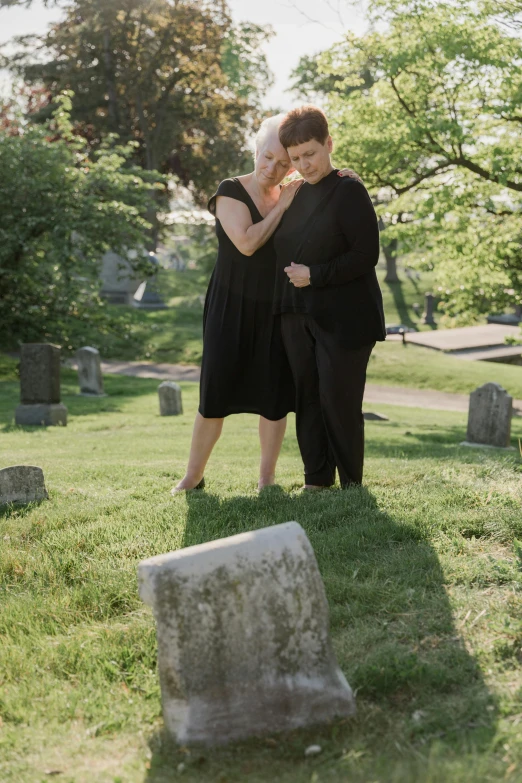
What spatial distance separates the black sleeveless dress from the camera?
5527 millimetres

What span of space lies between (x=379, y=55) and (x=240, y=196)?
36.1 ft

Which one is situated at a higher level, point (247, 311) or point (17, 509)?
point (247, 311)

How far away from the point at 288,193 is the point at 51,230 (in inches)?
642

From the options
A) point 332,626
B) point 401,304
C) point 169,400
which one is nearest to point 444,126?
point 169,400

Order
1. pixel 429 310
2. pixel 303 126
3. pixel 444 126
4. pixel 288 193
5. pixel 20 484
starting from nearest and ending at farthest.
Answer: pixel 303 126 → pixel 288 193 → pixel 20 484 → pixel 444 126 → pixel 429 310

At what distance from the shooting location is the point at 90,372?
60.6 feet

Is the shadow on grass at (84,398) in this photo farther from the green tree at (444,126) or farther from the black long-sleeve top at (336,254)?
the black long-sleeve top at (336,254)

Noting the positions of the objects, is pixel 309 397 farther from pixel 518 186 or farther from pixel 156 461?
pixel 518 186

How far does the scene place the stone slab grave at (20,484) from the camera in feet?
18.7

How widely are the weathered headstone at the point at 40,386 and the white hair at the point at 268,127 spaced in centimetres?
942

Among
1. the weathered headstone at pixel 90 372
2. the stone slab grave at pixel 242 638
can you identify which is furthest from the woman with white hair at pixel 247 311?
the weathered headstone at pixel 90 372

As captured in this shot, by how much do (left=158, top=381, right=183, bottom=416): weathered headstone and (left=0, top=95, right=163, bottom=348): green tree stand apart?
6011 millimetres

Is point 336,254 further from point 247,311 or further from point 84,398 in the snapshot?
point 84,398

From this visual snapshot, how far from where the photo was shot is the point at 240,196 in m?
5.43
